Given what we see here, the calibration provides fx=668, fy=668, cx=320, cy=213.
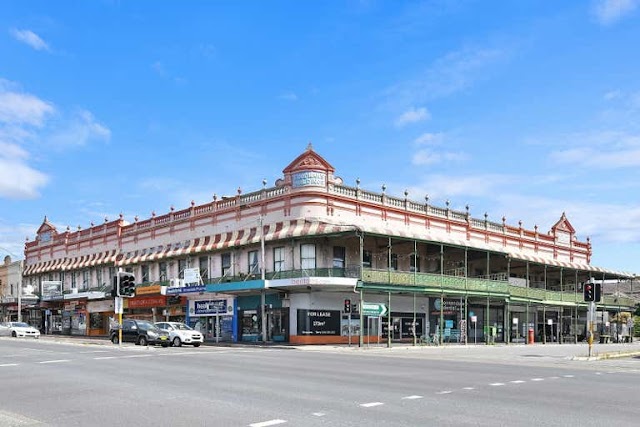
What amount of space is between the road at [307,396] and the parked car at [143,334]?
15.8 meters

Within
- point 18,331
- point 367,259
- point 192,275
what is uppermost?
point 367,259

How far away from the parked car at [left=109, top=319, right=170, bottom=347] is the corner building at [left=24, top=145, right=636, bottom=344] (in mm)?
6783

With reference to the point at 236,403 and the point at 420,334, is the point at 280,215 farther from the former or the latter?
the point at 236,403

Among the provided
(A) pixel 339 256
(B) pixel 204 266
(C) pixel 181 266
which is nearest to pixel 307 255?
(A) pixel 339 256

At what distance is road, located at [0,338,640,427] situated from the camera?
35.0 feet

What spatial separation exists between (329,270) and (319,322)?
3.92 metres

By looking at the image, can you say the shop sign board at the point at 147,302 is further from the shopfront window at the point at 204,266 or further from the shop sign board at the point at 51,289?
the shop sign board at the point at 51,289

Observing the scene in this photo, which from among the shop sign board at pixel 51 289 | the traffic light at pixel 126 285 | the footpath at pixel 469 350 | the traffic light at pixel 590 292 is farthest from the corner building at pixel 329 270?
the traffic light at pixel 590 292

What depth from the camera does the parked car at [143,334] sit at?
37.4 meters

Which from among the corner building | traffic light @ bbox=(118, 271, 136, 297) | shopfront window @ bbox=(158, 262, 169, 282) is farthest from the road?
shopfront window @ bbox=(158, 262, 169, 282)

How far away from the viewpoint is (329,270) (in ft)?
132

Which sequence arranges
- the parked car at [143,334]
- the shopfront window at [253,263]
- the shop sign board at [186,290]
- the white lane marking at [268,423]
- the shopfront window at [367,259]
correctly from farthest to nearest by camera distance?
the shop sign board at [186,290]
the shopfront window at [253,263]
the shopfront window at [367,259]
the parked car at [143,334]
the white lane marking at [268,423]

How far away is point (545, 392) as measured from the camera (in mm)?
14703

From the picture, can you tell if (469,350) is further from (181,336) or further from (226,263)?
(226,263)
